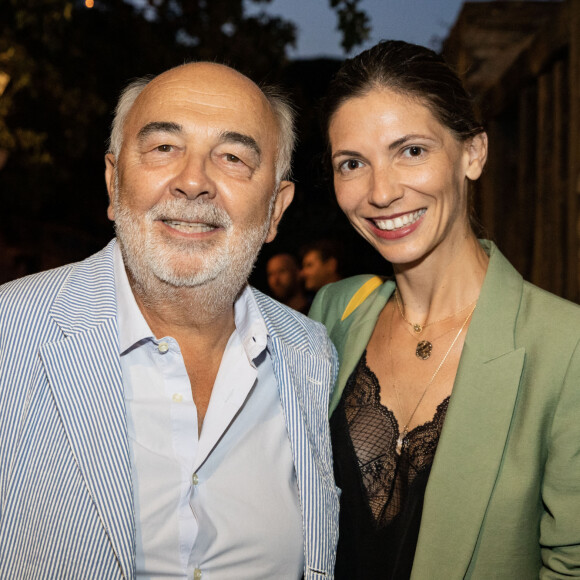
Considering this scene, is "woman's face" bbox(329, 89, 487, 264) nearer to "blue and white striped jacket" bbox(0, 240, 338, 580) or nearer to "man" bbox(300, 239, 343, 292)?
"blue and white striped jacket" bbox(0, 240, 338, 580)

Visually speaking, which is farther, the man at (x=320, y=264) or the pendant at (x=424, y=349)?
the man at (x=320, y=264)

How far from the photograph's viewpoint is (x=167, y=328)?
2.10 meters

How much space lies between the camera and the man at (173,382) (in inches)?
61.6

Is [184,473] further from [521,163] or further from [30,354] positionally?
[521,163]

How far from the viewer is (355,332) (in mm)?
2324

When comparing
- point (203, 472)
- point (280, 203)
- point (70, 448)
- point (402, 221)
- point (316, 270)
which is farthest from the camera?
point (316, 270)

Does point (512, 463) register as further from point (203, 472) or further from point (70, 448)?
point (70, 448)

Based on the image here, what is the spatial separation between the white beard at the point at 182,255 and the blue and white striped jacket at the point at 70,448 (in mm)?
149

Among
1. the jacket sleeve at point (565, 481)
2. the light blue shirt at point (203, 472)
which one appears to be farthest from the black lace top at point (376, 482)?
the jacket sleeve at point (565, 481)

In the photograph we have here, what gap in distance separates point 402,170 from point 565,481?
1.11m

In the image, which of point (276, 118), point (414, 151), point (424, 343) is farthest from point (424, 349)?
point (276, 118)

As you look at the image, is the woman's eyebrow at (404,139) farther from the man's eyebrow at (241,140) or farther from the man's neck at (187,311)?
the man's neck at (187,311)

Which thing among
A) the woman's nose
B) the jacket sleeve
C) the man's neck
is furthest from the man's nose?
the jacket sleeve

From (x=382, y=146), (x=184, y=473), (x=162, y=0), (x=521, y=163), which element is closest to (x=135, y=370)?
(x=184, y=473)
